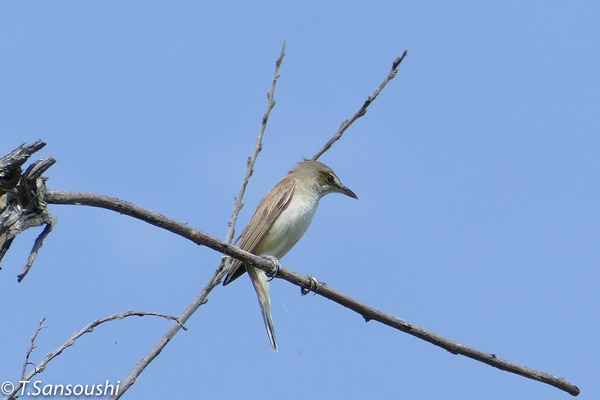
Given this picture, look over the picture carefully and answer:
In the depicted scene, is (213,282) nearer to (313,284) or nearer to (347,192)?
(313,284)

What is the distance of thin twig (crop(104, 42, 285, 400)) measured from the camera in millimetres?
3878

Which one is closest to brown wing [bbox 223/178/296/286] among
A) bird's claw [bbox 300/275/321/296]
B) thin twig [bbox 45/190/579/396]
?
bird's claw [bbox 300/275/321/296]

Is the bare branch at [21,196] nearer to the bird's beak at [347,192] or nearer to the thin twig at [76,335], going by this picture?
the thin twig at [76,335]

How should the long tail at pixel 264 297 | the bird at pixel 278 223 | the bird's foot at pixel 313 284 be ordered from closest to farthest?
the bird's foot at pixel 313 284, the long tail at pixel 264 297, the bird at pixel 278 223

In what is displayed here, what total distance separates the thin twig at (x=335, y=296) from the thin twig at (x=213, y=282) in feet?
1.31

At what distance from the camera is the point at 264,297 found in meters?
7.10

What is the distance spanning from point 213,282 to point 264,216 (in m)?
3.12

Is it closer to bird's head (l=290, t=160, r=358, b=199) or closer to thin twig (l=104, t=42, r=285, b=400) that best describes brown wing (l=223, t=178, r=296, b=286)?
bird's head (l=290, t=160, r=358, b=199)

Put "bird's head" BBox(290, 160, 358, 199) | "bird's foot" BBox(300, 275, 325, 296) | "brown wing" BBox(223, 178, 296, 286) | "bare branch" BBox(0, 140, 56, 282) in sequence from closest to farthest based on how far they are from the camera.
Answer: "bare branch" BBox(0, 140, 56, 282) → "bird's foot" BBox(300, 275, 325, 296) → "brown wing" BBox(223, 178, 296, 286) → "bird's head" BBox(290, 160, 358, 199)

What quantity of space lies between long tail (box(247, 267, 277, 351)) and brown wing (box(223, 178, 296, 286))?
5.9 inches

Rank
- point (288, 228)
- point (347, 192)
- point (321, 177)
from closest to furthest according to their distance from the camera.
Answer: point (288, 228), point (321, 177), point (347, 192)

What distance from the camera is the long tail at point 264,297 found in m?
6.88

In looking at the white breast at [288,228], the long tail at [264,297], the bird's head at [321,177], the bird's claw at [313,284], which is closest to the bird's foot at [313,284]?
the bird's claw at [313,284]

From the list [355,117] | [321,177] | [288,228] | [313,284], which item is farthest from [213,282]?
[321,177]
